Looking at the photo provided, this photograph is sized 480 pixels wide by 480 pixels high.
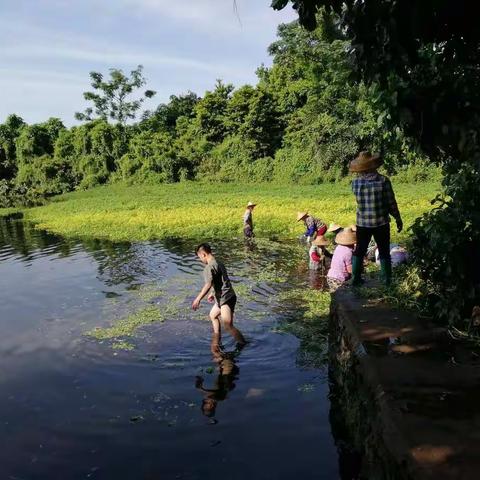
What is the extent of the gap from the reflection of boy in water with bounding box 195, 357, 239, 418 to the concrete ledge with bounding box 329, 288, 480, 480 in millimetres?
1503

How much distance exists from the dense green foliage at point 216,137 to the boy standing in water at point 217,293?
75.5ft

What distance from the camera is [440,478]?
347 centimetres

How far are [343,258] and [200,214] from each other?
17301 mm

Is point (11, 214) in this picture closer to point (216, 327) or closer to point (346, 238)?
point (346, 238)

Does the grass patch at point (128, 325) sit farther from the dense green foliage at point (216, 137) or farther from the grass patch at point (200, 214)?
the dense green foliage at point (216, 137)

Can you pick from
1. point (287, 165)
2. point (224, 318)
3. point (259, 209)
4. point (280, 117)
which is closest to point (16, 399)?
point (224, 318)

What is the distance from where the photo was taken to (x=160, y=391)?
7.75 meters

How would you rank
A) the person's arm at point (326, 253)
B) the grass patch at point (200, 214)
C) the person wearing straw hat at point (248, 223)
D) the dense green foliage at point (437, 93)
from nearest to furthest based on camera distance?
the dense green foliage at point (437, 93)
the person's arm at point (326, 253)
the person wearing straw hat at point (248, 223)
the grass patch at point (200, 214)

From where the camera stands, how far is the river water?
5.98 metres

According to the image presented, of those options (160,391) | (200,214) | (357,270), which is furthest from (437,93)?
(200,214)

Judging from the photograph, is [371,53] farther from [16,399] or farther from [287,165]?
[287,165]

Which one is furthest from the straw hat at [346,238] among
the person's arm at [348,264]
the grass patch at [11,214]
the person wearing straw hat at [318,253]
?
the grass patch at [11,214]

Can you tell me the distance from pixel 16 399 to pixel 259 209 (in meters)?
20.6

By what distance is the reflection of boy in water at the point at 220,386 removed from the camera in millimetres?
7180
